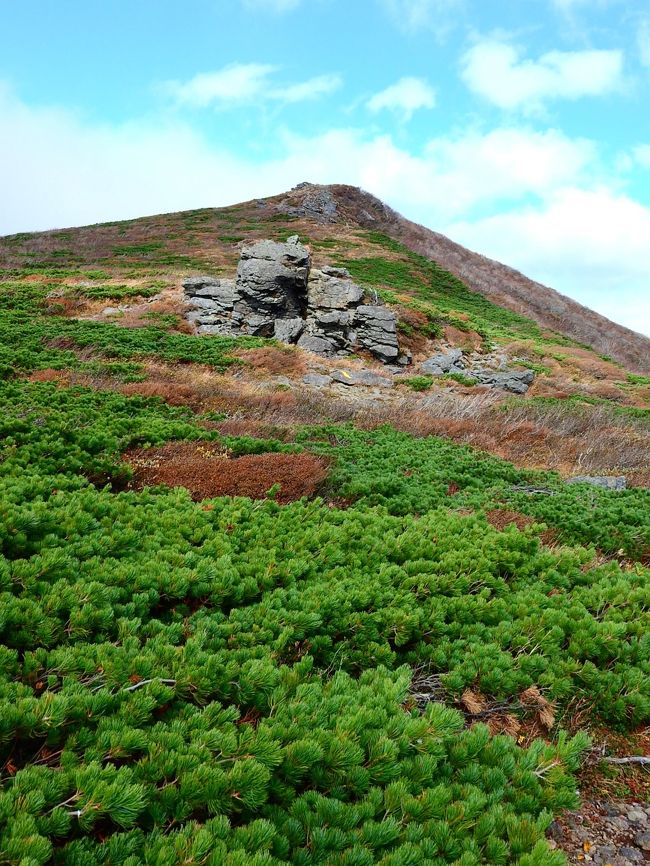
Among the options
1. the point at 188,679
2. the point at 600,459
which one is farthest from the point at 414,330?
the point at 188,679

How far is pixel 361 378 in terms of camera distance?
828 inches

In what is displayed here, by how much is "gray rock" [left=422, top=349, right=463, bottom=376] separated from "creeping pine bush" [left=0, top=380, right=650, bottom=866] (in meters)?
18.7

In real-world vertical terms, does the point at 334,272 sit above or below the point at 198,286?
above

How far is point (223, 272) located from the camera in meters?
34.9

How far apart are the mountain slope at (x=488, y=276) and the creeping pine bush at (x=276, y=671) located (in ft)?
128

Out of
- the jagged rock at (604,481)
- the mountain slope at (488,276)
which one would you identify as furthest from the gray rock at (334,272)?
the jagged rock at (604,481)

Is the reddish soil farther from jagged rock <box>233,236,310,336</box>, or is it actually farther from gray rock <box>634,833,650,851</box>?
jagged rock <box>233,236,310,336</box>

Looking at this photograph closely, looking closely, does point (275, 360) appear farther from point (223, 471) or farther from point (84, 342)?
point (223, 471)

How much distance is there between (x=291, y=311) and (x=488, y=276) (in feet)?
112

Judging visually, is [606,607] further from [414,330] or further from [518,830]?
[414,330]

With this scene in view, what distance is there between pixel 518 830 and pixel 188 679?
2.27 meters

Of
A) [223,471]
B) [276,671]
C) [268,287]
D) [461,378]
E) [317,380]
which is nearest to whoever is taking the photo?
[276,671]

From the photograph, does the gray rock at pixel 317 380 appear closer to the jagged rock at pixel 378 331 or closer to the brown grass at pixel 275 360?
the brown grass at pixel 275 360

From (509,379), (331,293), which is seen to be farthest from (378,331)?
(509,379)
